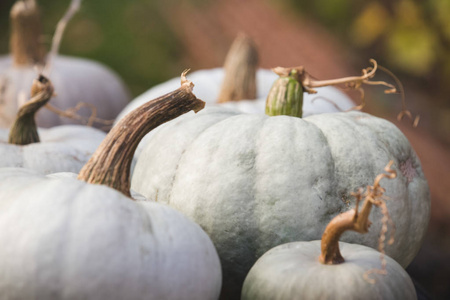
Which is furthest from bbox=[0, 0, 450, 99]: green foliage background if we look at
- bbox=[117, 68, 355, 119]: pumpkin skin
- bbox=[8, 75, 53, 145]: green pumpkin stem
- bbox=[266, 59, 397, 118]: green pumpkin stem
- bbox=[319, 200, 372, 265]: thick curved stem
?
bbox=[319, 200, 372, 265]: thick curved stem

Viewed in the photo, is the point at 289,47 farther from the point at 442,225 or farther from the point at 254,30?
the point at 442,225

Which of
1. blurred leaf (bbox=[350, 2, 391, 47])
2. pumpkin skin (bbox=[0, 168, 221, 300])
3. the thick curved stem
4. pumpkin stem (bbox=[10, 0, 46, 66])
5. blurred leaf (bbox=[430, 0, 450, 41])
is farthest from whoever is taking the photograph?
blurred leaf (bbox=[350, 2, 391, 47])

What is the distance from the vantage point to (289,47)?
452 cm

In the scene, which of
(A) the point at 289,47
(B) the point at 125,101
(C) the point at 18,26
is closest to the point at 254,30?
(A) the point at 289,47

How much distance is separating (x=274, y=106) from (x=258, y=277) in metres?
0.56

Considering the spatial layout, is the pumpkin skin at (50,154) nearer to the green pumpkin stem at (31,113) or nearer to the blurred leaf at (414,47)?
the green pumpkin stem at (31,113)

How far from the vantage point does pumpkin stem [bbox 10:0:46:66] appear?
2590mm

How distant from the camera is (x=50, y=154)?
1.65 meters

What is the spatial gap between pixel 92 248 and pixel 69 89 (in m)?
1.95

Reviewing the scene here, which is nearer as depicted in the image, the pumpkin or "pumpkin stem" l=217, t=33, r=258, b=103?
"pumpkin stem" l=217, t=33, r=258, b=103

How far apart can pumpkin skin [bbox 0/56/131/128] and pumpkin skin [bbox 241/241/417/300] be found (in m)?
1.64

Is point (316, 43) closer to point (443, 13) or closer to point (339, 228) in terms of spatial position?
point (443, 13)

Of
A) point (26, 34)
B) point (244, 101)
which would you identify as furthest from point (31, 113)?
point (26, 34)

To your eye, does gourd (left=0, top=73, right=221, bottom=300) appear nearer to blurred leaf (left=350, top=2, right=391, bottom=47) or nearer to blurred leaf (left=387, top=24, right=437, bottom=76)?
blurred leaf (left=387, top=24, right=437, bottom=76)
